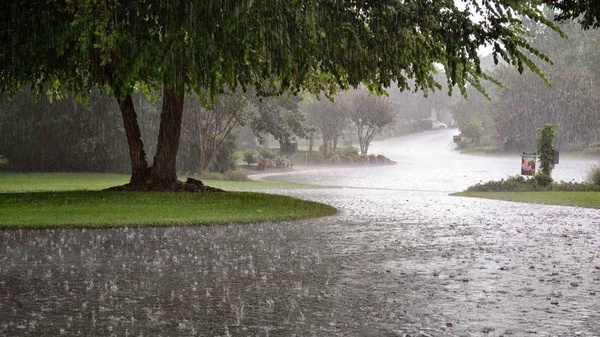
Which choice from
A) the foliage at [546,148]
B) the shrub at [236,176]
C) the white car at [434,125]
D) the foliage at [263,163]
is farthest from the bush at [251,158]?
the white car at [434,125]

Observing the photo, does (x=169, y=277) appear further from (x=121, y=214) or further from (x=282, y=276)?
(x=121, y=214)

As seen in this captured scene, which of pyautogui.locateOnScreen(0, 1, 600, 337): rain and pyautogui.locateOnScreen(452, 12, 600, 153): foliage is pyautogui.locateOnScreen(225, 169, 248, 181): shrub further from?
pyautogui.locateOnScreen(452, 12, 600, 153): foliage

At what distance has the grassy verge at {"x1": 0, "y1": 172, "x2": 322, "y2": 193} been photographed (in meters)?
31.0

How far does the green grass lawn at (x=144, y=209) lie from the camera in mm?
16359

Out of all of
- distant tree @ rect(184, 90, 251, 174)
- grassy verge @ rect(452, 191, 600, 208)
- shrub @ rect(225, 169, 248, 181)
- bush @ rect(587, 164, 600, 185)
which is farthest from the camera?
distant tree @ rect(184, 90, 251, 174)

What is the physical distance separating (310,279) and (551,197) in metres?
18.0

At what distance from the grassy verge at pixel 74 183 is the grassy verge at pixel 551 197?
8642 millimetres

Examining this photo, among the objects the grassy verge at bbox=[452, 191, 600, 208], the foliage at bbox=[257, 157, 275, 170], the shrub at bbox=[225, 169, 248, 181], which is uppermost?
the foliage at bbox=[257, 157, 275, 170]

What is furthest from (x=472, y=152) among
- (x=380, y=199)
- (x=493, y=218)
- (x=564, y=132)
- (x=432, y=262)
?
(x=432, y=262)

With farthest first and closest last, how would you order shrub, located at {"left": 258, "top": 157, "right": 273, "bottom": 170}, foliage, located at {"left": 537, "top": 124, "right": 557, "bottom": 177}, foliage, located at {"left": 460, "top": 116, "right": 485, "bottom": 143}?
foliage, located at {"left": 460, "top": 116, "right": 485, "bottom": 143} → shrub, located at {"left": 258, "top": 157, "right": 273, "bottom": 170} → foliage, located at {"left": 537, "top": 124, "right": 557, "bottom": 177}

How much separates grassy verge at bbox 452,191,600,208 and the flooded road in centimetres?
648

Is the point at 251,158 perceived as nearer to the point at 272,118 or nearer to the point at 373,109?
the point at 272,118

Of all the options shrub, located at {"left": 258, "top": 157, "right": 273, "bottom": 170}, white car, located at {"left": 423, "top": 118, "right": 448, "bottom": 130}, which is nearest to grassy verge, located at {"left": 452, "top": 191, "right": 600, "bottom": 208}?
shrub, located at {"left": 258, "top": 157, "right": 273, "bottom": 170}

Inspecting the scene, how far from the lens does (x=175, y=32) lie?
15672 mm
